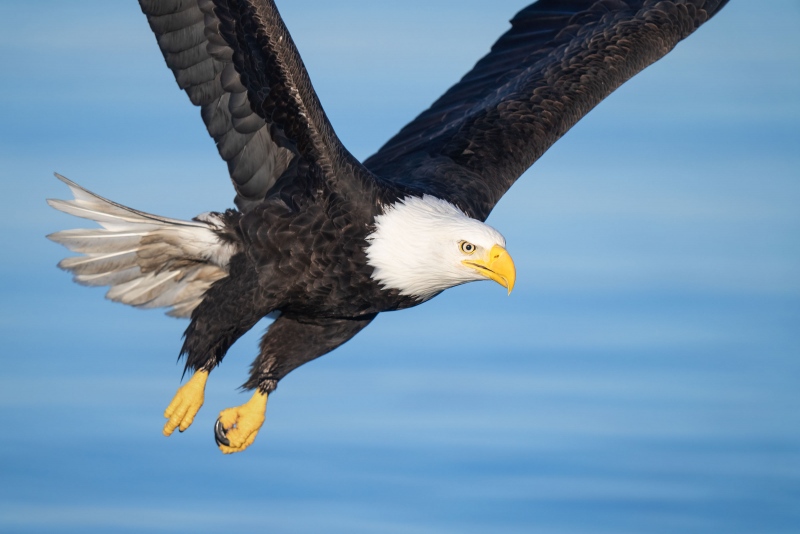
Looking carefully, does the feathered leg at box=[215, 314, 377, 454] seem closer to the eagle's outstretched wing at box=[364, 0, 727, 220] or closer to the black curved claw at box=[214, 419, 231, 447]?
the black curved claw at box=[214, 419, 231, 447]

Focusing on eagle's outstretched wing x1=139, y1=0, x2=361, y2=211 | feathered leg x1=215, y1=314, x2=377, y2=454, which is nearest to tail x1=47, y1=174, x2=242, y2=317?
eagle's outstretched wing x1=139, y1=0, x2=361, y2=211

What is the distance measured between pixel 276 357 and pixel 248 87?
5.11ft

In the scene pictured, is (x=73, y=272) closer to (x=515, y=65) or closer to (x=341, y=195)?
(x=341, y=195)

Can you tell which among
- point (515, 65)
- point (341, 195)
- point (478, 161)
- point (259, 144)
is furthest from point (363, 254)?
point (515, 65)

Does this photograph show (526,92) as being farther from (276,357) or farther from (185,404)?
(185,404)

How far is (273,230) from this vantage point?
24.6 ft

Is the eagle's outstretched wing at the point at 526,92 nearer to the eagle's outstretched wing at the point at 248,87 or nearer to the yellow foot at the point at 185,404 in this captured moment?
the eagle's outstretched wing at the point at 248,87

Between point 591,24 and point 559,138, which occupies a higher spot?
point 591,24

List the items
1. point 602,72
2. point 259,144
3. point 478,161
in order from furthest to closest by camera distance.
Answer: point 602,72 < point 478,161 < point 259,144

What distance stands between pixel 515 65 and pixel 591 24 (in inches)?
21.1

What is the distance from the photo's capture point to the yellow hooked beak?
727cm

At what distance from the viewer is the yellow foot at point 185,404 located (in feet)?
25.9

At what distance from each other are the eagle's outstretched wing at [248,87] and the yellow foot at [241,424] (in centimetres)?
124

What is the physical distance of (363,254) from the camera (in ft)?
24.3
